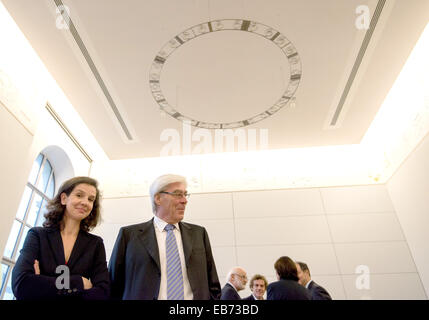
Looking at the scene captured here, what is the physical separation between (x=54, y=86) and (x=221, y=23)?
277 centimetres

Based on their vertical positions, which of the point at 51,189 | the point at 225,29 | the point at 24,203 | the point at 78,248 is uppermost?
the point at 225,29

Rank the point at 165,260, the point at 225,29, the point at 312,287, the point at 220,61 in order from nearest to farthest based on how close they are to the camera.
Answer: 1. the point at 165,260
2. the point at 312,287
3. the point at 225,29
4. the point at 220,61

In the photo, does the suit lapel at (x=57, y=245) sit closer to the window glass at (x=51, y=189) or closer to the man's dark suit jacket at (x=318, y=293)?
the man's dark suit jacket at (x=318, y=293)

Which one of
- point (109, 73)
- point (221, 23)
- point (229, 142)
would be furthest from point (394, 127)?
point (109, 73)

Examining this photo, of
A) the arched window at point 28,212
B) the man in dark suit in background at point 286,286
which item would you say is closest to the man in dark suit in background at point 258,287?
the man in dark suit in background at point 286,286

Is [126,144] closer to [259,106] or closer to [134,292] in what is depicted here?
[259,106]

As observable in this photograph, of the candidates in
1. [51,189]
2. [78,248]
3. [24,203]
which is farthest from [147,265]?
[51,189]

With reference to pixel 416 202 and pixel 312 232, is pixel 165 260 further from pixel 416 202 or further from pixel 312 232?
pixel 416 202

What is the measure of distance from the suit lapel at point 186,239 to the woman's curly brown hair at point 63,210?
520mm

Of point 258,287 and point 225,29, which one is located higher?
point 225,29

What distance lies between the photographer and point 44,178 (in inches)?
201

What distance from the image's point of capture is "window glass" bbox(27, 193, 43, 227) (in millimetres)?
4653

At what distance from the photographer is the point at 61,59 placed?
4180mm

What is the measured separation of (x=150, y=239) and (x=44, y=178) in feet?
13.5
